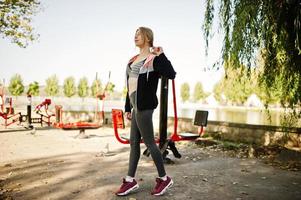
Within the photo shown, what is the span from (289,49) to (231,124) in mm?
5228

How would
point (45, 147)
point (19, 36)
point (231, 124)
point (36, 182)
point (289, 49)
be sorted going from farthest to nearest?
point (19, 36)
point (231, 124)
point (45, 147)
point (36, 182)
point (289, 49)

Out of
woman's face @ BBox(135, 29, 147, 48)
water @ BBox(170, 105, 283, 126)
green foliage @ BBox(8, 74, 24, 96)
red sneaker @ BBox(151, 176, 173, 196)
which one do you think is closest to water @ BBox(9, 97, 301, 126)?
water @ BBox(170, 105, 283, 126)

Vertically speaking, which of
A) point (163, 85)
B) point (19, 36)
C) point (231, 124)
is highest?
point (19, 36)

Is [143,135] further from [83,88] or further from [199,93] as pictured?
[199,93]

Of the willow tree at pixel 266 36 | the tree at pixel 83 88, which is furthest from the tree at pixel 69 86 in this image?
the willow tree at pixel 266 36

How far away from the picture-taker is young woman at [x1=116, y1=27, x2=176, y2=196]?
3.52 metres

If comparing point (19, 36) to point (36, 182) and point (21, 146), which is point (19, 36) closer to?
point (21, 146)

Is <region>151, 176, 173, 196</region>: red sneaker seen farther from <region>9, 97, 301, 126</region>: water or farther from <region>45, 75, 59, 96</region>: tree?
<region>45, 75, 59, 96</region>: tree

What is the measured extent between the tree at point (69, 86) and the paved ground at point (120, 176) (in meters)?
113

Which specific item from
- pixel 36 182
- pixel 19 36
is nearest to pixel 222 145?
pixel 36 182

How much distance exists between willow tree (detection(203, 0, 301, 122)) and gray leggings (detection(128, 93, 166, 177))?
5.48 ft

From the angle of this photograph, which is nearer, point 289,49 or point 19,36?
point 289,49

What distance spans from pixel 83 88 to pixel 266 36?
120 meters

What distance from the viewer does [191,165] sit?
19.2 ft
